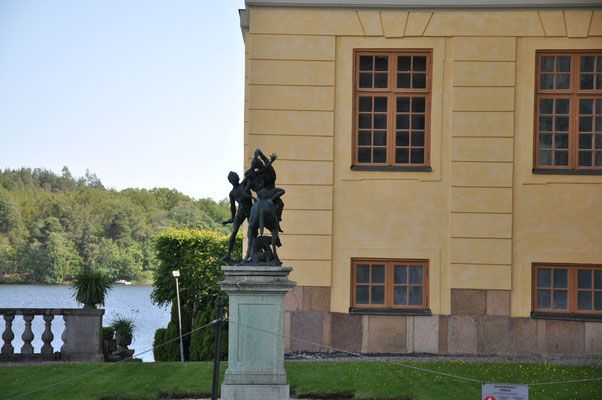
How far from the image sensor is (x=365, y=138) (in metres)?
17.6

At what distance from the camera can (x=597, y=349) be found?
55.3ft

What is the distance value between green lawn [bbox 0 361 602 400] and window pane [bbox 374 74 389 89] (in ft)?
19.6

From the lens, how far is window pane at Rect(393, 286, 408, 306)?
17344 millimetres

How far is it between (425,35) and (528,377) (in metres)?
7.40

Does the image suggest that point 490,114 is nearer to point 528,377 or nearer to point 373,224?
point 373,224

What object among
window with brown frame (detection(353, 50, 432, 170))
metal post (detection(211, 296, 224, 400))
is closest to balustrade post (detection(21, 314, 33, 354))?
metal post (detection(211, 296, 224, 400))

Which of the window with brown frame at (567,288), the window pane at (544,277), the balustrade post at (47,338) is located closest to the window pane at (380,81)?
the window with brown frame at (567,288)

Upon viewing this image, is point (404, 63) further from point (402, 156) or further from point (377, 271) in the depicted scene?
point (377, 271)

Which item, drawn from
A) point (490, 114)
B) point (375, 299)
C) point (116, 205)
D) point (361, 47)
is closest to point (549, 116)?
point (490, 114)

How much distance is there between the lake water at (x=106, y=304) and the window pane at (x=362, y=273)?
65.8ft

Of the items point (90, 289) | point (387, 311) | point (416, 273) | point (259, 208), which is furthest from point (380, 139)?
point (90, 289)

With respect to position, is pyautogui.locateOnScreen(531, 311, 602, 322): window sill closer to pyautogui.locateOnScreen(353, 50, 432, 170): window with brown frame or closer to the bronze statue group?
pyautogui.locateOnScreen(353, 50, 432, 170): window with brown frame

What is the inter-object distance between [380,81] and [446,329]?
538cm

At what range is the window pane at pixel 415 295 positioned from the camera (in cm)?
Answer: 1739
